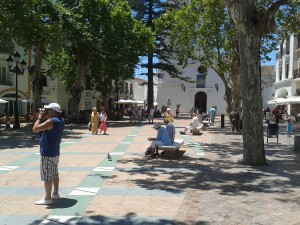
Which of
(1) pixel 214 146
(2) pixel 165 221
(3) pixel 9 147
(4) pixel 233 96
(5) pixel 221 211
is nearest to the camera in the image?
(2) pixel 165 221

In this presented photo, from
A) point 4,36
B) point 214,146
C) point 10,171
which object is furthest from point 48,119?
point 4,36

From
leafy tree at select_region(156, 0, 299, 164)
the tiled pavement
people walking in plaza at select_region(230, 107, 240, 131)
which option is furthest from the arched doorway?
the tiled pavement

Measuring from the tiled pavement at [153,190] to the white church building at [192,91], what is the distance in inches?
1721

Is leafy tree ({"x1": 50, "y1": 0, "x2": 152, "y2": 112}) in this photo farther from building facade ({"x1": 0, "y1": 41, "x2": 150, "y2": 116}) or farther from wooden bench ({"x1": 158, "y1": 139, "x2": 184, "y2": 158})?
wooden bench ({"x1": 158, "y1": 139, "x2": 184, "y2": 158})

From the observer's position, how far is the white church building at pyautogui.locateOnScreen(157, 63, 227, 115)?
55562 millimetres

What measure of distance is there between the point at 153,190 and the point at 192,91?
49409 millimetres

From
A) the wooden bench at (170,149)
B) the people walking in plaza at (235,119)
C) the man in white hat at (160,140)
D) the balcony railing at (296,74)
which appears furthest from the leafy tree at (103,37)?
the balcony railing at (296,74)

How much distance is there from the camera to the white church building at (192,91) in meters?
55.6

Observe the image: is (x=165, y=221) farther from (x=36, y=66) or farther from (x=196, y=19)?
(x=36, y=66)

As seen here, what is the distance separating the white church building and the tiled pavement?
143 ft

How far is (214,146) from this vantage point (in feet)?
47.9

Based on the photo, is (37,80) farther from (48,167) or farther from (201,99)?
(201,99)

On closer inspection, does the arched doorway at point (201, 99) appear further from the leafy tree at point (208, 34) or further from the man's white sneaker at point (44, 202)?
the man's white sneaker at point (44, 202)

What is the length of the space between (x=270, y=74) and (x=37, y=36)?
54.1 m
